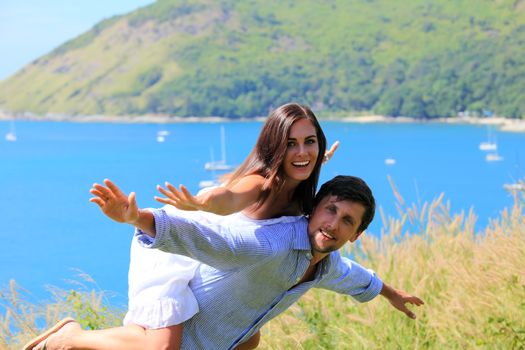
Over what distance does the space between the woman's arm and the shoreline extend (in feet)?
299

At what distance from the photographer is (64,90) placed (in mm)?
128250

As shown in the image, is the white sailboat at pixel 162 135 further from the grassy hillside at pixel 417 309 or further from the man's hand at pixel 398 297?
the man's hand at pixel 398 297

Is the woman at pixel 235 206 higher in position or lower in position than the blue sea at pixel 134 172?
higher

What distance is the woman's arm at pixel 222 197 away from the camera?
2.03 metres

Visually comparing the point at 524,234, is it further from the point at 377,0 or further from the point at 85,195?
the point at 377,0

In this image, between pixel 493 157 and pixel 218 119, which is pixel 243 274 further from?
pixel 218 119

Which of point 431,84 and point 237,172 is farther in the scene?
point 431,84

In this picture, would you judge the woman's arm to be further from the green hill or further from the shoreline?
the shoreline

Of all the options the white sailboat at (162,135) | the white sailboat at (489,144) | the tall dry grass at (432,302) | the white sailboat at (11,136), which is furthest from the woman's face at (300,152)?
the white sailboat at (11,136)

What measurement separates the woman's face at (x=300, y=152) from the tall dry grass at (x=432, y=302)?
101 cm

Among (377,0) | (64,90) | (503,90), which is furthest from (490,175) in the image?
(64,90)

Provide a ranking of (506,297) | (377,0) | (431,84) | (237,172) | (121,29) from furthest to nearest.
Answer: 1. (121,29)
2. (377,0)
3. (431,84)
4. (506,297)
5. (237,172)

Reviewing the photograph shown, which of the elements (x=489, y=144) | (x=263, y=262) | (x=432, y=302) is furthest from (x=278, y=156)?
(x=489, y=144)

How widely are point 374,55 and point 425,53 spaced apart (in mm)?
6731
